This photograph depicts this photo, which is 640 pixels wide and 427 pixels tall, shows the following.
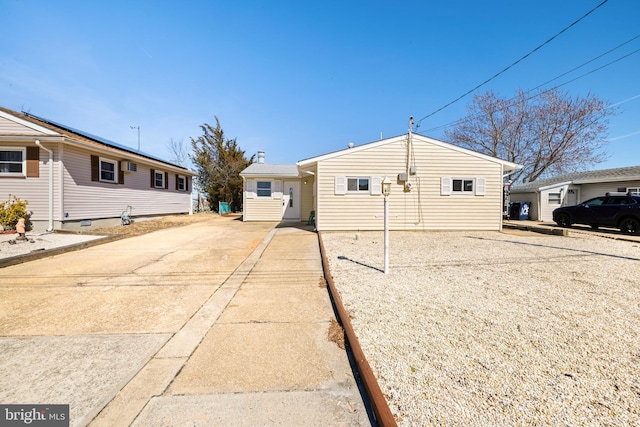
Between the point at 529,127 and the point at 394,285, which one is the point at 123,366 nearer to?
the point at 394,285

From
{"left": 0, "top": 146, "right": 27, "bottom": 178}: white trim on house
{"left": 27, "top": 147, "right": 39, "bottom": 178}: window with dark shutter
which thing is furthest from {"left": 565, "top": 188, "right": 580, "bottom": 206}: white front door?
{"left": 0, "top": 146, "right": 27, "bottom": 178}: white trim on house

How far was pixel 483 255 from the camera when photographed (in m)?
6.38

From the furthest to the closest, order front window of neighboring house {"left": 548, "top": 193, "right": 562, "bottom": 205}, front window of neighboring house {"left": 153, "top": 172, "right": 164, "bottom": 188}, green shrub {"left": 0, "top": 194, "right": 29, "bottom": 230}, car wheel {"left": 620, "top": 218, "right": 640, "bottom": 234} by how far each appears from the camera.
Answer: front window of neighboring house {"left": 548, "top": 193, "right": 562, "bottom": 205}
front window of neighboring house {"left": 153, "top": 172, "right": 164, "bottom": 188}
car wheel {"left": 620, "top": 218, "right": 640, "bottom": 234}
green shrub {"left": 0, "top": 194, "right": 29, "bottom": 230}

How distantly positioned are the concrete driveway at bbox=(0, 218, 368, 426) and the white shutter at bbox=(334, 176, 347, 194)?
5.69m

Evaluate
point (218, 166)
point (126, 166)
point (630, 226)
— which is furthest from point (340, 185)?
point (218, 166)

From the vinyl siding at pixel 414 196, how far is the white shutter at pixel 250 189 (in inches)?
214

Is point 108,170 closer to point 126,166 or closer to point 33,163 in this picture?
point 126,166

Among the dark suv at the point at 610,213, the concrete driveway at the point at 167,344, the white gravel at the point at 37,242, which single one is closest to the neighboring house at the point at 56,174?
the white gravel at the point at 37,242

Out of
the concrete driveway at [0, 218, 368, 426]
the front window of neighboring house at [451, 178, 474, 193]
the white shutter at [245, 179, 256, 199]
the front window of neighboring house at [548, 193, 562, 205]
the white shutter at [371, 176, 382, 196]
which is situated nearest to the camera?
the concrete driveway at [0, 218, 368, 426]

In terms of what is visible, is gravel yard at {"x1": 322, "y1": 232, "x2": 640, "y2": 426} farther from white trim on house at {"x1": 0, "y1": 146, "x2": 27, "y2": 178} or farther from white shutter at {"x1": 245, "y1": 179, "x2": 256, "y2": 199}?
white trim on house at {"x1": 0, "y1": 146, "x2": 27, "y2": 178}

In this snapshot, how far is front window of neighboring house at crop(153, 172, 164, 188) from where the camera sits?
14586 millimetres

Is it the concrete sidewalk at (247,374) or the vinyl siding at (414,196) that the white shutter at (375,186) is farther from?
the concrete sidewalk at (247,374)

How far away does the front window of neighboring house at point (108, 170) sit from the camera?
1106 cm

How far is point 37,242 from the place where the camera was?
7414mm
